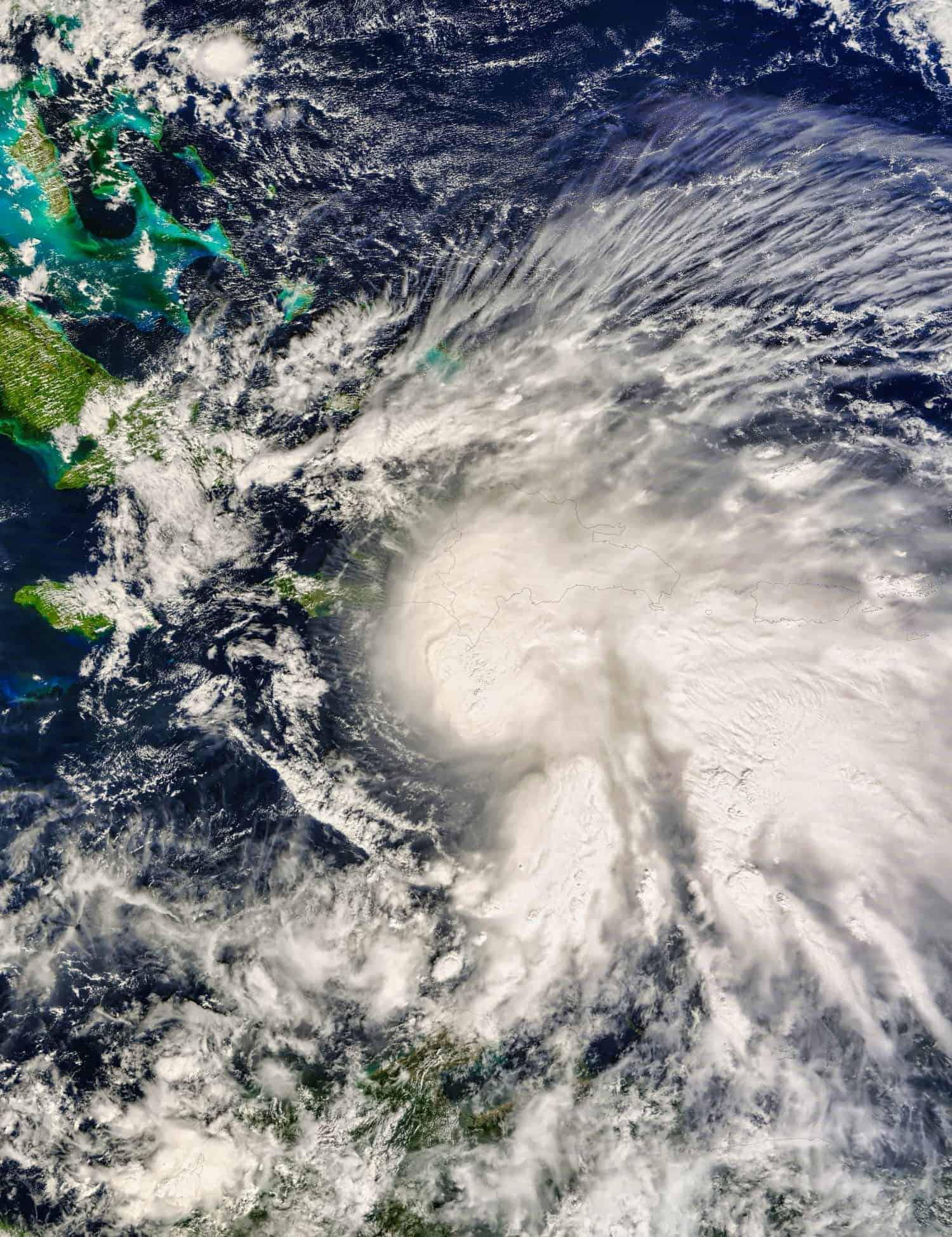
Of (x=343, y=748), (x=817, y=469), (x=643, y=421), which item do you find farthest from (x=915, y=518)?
(x=343, y=748)

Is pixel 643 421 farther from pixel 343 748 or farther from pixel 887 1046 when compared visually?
pixel 887 1046

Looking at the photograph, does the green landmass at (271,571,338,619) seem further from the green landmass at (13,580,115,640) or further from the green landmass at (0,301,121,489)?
the green landmass at (0,301,121,489)

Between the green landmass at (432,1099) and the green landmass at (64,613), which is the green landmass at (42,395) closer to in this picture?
the green landmass at (64,613)

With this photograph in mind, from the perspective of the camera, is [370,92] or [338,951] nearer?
[338,951]

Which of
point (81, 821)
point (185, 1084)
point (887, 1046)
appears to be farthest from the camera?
point (81, 821)

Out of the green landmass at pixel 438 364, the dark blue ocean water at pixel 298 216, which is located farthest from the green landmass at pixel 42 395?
the green landmass at pixel 438 364

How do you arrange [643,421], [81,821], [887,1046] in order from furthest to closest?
[643,421]
[81,821]
[887,1046]
